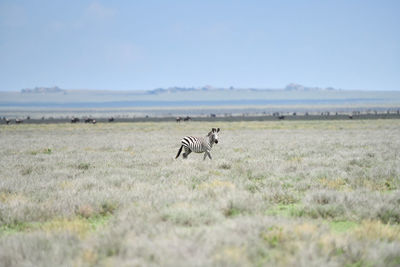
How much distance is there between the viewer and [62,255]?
5984 millimetres

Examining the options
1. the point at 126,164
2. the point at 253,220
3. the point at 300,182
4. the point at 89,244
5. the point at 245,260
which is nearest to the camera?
the point at 245,260

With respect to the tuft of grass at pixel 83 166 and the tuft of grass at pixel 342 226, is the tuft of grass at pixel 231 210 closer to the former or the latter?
the tuft of grass at pixel 342 226

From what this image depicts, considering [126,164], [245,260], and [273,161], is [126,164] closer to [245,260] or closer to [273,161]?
[273,161]

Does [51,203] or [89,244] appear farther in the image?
[51,203]

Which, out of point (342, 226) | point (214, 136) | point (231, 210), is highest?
point (214, 136)

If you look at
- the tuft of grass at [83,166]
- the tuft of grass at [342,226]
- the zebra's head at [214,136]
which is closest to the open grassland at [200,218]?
the tuft of grass at [342,226]

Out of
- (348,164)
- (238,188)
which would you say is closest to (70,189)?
(238,188)

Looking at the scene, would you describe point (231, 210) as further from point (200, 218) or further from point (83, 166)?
point (83, 166)

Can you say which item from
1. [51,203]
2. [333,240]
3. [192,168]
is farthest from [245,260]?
[192,168]

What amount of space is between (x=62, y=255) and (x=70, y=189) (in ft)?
19.1

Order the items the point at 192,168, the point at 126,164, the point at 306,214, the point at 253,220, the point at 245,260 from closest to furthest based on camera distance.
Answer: the point at 245,260 < the point at 253,220 < the point at 306,214 < the point at 192,168 < the point at 126,164

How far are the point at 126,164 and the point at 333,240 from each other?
12769mm

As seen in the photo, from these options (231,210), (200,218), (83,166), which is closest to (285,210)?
(231,210)

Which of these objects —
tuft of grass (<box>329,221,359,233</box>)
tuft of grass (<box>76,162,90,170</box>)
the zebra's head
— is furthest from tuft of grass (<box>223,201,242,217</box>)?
the zebra's head
